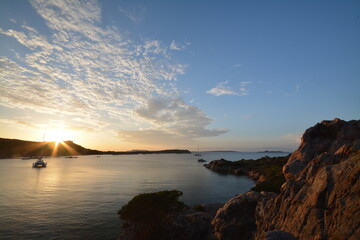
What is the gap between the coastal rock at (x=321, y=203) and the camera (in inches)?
426

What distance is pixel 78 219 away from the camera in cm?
3941

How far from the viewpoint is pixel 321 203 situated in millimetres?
12641

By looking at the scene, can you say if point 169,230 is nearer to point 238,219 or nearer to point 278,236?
point 238,219

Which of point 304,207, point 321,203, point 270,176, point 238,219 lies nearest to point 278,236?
point 321,203

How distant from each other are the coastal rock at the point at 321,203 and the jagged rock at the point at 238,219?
3.56 m

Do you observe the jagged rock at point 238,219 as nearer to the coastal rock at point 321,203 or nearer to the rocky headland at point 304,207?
the rocky headland at point 304,207

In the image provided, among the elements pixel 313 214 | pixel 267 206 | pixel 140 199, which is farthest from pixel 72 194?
pixel 313 214

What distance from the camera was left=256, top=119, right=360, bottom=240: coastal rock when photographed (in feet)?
35.5

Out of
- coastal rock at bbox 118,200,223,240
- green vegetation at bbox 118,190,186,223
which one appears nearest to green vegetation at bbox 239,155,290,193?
coastal rock at bbox 118,200,223,240

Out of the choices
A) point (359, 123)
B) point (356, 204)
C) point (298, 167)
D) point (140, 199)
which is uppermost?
point (359, 123)

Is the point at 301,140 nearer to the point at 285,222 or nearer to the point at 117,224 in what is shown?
the point at 285,222

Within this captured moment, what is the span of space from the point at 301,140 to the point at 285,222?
39.8 ft

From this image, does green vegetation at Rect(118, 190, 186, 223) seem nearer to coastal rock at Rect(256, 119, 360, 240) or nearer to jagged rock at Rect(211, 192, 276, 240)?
jagged rock at Rect(211, 192, 276, 240)

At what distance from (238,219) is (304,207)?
10.0 metres
